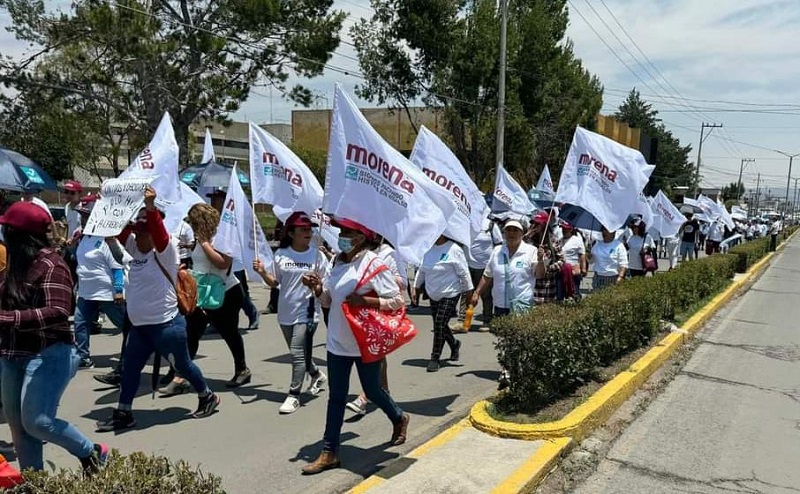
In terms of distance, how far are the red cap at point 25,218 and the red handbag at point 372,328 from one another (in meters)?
1.79

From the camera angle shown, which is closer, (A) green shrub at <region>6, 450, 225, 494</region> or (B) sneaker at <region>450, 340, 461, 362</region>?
(A) green shrub at <region>6, 450, 225, 494</region>

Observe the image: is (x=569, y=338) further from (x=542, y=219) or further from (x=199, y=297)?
(x=199, y=297)

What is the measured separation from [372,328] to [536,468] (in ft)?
4.62

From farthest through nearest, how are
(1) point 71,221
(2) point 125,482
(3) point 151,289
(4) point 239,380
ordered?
1. (1) point 71,221
2. (4) point 239,380
3. (3) point 151,289
4. (2) point 125,482

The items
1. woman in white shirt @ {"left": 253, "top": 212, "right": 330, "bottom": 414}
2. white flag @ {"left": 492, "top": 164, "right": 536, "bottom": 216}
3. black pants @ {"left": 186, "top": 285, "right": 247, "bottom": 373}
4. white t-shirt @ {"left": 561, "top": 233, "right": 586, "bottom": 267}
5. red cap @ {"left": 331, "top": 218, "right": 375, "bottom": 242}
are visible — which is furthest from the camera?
white flag @ {"left": 492, "top": 164, "right": 536, "bottom": 216}

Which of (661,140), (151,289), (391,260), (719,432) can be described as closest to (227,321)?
(151,289)

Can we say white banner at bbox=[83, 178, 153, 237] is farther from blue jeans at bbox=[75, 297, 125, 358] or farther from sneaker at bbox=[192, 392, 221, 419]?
blue jeans at bbox=[75, 297, 125, 358]

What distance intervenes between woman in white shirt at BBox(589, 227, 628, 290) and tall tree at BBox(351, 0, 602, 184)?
689 inches

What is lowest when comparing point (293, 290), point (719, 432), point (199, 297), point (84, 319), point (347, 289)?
point (719, 432)

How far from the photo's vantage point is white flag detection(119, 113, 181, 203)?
17.9 ft

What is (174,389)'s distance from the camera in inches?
244

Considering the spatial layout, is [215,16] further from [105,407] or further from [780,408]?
[780,408]

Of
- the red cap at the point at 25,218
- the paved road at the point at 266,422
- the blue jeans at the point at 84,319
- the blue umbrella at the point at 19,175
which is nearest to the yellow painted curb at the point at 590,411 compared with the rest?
the paved road at the point at 266,422

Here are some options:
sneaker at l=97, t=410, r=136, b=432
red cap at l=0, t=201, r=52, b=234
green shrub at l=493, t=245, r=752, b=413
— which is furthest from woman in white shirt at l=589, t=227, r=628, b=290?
red cap at l=0, t=201, r=52, b=234
